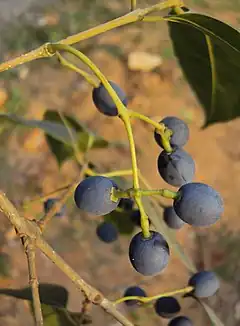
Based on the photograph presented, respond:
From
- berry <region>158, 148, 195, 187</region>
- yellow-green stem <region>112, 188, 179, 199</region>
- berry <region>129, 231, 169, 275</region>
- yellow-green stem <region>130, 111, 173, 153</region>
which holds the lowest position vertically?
berry <region>129, 231, 169, 275</region>

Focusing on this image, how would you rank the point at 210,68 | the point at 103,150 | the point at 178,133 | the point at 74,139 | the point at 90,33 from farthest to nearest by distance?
the point at 103,150 < the point at 74,139 < the point at 210,68 < the point at 178,133 < the point at 90,33

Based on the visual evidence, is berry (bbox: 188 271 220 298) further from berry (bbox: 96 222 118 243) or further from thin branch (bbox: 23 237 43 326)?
thin branch (bbox: 23 237 43 326)

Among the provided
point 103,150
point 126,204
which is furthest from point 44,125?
point 103,150

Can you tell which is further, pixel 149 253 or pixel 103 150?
pixel 103 150

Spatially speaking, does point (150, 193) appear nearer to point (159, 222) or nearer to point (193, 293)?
point (159, 222)

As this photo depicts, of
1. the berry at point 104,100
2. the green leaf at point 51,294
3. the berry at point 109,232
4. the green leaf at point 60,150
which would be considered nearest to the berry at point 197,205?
the berry at point 104,100

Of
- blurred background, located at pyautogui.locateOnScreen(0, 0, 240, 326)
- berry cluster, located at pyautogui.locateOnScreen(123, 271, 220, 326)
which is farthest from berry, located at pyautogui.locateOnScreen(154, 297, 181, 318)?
blurred background, located at pyautogui.locateOnScreen(0, 0, 240, 326)

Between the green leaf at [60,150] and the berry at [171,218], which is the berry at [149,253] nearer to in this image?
the berry at [171,218]
